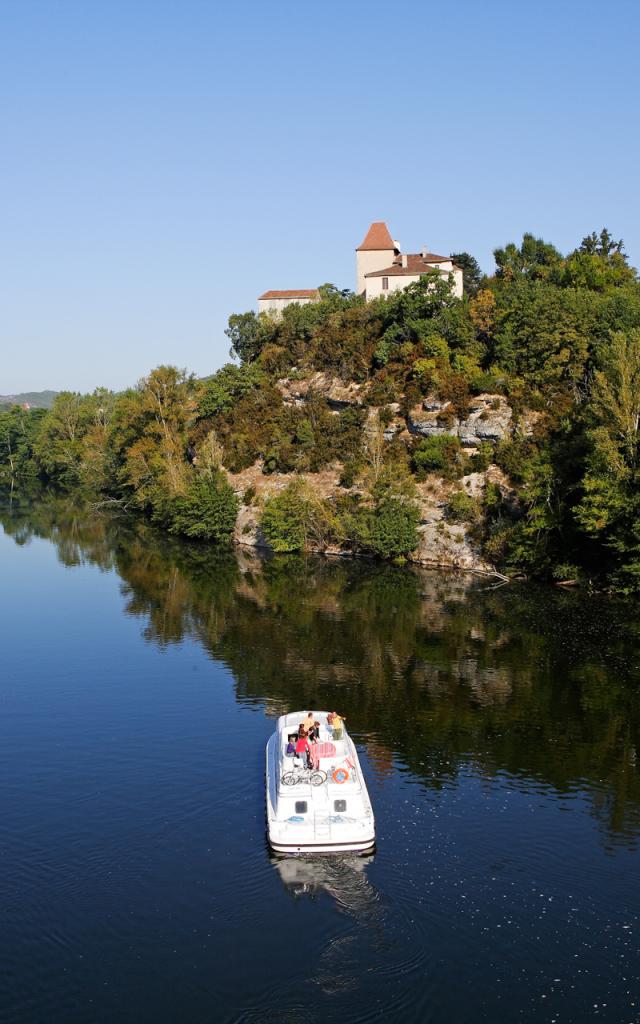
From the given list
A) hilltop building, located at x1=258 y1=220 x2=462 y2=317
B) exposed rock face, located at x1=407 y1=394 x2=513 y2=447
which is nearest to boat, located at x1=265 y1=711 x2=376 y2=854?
exposed rock face, located at x1=407 y1=394 x2=513 y2=447

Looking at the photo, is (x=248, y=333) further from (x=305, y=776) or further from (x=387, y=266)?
(x=305, y=776)

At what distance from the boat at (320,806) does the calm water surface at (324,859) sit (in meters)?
0.59

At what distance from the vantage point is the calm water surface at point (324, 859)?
20094 mm

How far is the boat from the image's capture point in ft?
83.9

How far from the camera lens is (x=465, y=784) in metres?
30.9

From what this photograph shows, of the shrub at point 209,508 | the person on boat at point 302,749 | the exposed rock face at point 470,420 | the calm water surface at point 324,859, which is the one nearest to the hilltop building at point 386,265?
the exposed rock face at point 470,420

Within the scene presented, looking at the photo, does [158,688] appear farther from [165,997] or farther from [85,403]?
[85,403]

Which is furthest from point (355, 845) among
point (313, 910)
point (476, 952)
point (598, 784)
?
point (598, 784)

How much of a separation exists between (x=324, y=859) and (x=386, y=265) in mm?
88403

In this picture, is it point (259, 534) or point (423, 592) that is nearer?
point (423, 592)

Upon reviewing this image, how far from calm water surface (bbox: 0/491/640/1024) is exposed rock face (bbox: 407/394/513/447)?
24343mm

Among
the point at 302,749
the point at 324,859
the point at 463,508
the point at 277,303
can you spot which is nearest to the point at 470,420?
the point at 463,508

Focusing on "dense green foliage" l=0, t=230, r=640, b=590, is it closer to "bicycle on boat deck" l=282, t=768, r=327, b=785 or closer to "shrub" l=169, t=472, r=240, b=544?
"shrub" l=169, t=472, r=240, b=544

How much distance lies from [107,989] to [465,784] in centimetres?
1518
